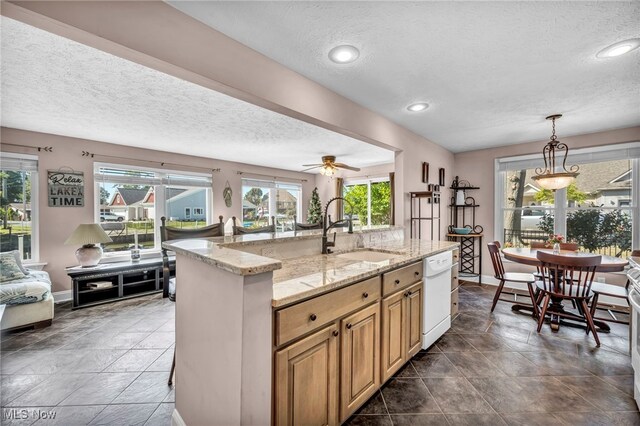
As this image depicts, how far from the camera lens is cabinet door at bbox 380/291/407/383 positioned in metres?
1.80

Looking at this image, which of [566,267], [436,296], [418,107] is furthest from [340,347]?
[566,267]

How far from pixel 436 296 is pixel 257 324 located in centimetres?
192

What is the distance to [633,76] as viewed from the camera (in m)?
2.17

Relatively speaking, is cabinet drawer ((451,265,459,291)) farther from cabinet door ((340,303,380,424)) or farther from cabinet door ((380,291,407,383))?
cabinet door ((340,303,380,424))

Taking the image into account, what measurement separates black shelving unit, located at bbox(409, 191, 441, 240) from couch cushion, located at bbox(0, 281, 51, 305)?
4498 mm

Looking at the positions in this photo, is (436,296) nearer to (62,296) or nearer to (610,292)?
(610,292)

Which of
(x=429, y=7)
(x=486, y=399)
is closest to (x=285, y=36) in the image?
(x=429, y=7)

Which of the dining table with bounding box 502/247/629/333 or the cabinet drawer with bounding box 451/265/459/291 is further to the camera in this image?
the cabinet drawer with bounding box 451/265/459/291

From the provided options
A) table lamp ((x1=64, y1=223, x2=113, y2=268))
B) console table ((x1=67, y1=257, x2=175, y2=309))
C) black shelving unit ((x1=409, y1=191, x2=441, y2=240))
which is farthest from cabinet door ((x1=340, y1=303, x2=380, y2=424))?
table lamp ((x1=64, y1=223, x2=113, y2=268))

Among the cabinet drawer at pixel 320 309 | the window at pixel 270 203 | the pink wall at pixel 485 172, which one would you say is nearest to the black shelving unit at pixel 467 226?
the pink wall at pixel 485 172

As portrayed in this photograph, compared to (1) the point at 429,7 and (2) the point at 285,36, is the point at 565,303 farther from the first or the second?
(2) the point at 285,36

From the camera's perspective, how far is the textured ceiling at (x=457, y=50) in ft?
4.78

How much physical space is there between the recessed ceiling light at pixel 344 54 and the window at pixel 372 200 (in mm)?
4623

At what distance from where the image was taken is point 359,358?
159 cm
